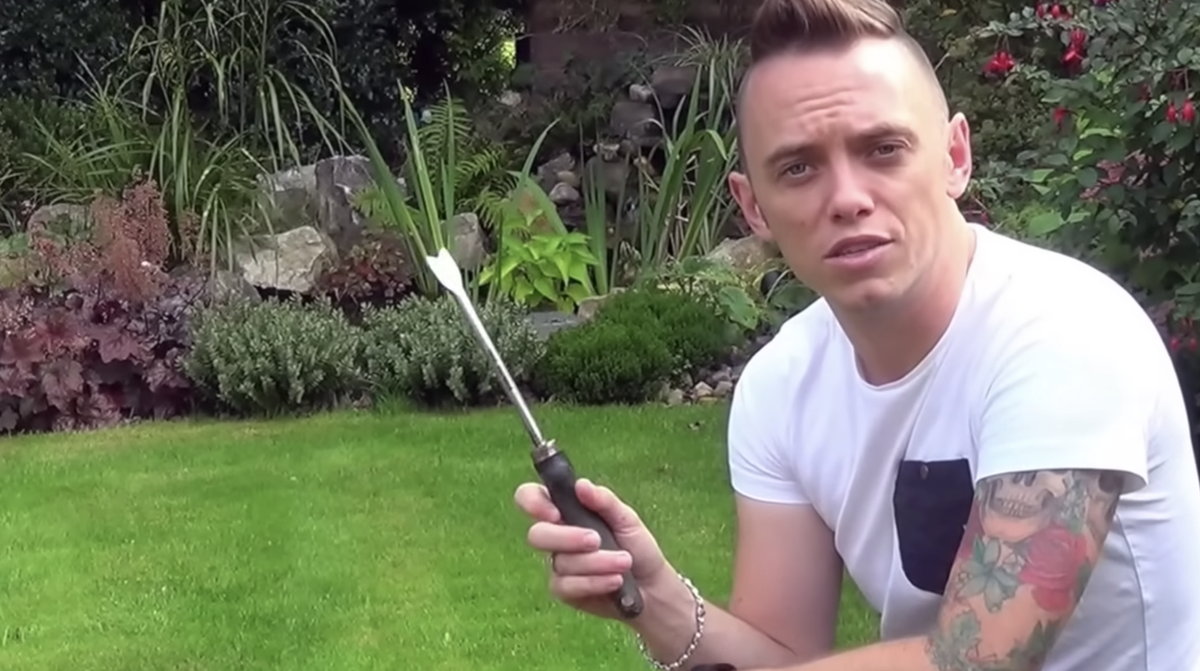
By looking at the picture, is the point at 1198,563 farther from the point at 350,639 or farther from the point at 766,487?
the point at 350,639

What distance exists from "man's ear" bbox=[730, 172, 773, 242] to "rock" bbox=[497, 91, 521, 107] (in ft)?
25.0

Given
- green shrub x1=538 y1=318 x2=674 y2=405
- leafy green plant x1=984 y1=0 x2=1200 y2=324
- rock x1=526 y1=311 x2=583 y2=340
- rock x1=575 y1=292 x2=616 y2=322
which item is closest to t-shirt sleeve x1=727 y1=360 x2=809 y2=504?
leafy green plant x1=984 y1=0 x2=1200 y2=324

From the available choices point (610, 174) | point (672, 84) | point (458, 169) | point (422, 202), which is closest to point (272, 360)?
point (422, 202)

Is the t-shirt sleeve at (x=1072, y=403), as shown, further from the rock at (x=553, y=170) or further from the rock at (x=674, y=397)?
the rock at (x=553, y=170)

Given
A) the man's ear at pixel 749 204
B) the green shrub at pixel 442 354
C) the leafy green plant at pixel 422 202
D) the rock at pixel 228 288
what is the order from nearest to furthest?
the man's ear at pixel 749 204 → the green shrub at pixel 442 354 → the rock at pixel 228 288 → the leafy green plant at pixel 422 202

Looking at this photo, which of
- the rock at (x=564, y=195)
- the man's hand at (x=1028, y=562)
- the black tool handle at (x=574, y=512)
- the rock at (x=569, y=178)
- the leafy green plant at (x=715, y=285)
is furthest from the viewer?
the rock at (x=569, y=178)

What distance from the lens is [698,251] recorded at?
783 centimetres

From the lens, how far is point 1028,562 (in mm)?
1526

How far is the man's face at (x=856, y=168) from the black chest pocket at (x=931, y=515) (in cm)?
19

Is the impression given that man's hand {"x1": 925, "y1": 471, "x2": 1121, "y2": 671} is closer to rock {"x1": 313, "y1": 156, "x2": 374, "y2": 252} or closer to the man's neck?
the man's neck

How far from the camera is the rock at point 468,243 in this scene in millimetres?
7810

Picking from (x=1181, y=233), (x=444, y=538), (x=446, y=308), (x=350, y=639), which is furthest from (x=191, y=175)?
(x=1181, y=233)

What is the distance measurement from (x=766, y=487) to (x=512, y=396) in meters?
0.46

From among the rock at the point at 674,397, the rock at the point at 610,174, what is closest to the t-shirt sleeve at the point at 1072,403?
the rock at the point at 674,397
